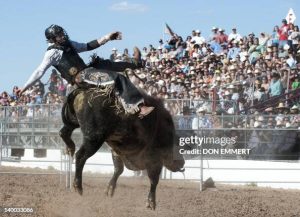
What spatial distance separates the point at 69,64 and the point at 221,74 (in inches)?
371

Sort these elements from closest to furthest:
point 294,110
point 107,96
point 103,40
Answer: point 107,96 → point 103,40 → point 294,110

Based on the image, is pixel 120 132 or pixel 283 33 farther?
pixel 283 33

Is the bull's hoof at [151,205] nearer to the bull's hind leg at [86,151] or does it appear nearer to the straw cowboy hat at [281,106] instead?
the bull's hind leg at [86,151]

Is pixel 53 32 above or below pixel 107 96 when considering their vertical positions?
above

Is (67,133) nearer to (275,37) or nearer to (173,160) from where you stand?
(173,160)

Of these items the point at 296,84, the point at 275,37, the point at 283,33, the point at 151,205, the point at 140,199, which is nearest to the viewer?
the point at 151,205

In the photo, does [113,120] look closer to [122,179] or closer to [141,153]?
[141,153]

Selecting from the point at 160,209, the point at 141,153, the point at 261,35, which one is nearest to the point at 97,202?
the point at 160,209

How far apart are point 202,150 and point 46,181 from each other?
368 cm

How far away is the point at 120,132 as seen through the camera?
808cm

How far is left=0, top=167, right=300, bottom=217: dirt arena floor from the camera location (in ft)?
30.2

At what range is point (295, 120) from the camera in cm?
1304

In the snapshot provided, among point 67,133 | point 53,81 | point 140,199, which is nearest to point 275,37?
point 53,81

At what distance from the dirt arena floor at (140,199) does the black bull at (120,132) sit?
80cm
